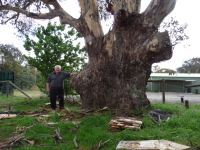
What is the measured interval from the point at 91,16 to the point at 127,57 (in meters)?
2.32

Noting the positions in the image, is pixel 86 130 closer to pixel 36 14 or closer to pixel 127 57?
pixel 127 57

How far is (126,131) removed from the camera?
36.7 ft

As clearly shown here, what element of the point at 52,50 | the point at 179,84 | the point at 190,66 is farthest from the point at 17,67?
the point at 190,66

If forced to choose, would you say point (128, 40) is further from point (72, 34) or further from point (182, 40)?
point (72, 34)

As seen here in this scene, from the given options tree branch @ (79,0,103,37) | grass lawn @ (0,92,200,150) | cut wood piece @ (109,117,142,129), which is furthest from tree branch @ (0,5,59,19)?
cut wood piece @ (109,117,142,129)

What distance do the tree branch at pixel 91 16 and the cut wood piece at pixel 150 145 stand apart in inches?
238

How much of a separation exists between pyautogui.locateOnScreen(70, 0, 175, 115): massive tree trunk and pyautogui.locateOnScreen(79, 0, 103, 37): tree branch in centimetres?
82

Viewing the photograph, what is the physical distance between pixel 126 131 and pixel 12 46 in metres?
43.2

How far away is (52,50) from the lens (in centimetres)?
2275

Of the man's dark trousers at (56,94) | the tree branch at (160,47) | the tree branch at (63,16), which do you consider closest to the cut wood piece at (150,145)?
the tree branch at (160,47)

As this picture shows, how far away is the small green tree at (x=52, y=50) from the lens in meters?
22.7

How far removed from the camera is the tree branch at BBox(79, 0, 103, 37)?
1546 cm

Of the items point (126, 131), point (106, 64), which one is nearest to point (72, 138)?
point (126, 131)

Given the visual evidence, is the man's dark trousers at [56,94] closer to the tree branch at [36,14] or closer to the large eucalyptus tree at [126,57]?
the large eucalyptus tree at [126,57]
